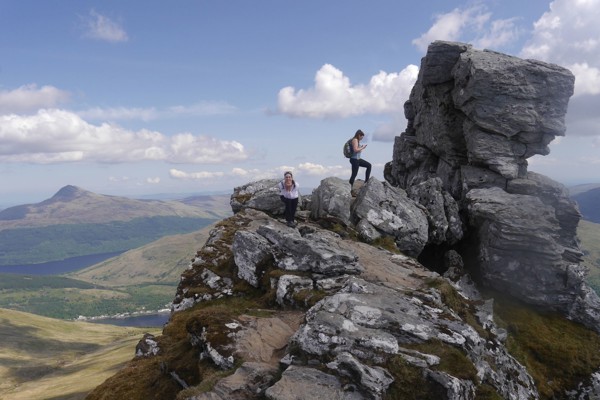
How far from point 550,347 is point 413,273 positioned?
13494 mm

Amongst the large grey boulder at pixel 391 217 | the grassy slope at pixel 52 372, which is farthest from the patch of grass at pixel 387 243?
the grassy slope at pixel 52 372

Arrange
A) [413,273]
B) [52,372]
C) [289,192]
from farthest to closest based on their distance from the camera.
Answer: [52,372], [289,192], [413,273]

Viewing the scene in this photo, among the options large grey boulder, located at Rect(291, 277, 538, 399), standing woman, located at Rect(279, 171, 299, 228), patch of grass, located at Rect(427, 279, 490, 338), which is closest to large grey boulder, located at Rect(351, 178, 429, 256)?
standing woman, located at Rect(279, 171, 299, 228)

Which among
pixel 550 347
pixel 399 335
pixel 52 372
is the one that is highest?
pixel 399 335

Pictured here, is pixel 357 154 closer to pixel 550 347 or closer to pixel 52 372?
pixel 550 347

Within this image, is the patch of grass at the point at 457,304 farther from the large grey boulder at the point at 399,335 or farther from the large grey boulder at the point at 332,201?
the large grey boulder at the point at 332,201

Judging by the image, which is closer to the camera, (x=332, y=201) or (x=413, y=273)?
(x=413, y=273)

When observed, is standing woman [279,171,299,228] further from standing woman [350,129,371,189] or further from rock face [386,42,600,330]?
rock face [386,42,600,330]

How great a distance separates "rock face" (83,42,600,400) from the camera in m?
17.6

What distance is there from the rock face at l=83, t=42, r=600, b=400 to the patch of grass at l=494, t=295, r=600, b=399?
24 centimetres

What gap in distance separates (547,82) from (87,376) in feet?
524

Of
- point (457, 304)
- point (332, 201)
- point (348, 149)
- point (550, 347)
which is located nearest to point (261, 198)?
point (332, 201)

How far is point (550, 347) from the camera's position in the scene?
31531mm

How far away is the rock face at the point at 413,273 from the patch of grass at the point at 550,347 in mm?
237
